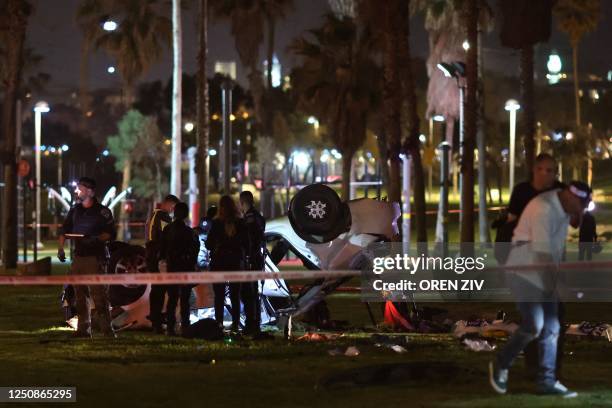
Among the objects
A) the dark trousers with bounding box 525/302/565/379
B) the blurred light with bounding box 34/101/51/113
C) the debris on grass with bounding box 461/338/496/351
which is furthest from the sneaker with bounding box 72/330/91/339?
the blurred light with bounding box 34/101/51/113

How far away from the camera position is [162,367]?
465 inches

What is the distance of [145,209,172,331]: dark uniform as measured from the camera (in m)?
15.0

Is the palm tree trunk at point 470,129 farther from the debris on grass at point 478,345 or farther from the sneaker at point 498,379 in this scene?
the sneaker at point 498,379

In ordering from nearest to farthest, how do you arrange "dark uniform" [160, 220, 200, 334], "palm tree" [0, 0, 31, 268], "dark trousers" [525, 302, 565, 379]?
"dark trousers" [525, 302, 565, 379] < "dark uniform" [160, 220, 200, 334] < "palm tree" [0, 0, 31, 268]

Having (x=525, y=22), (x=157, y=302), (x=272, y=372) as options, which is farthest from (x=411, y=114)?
(x=272, y=372)

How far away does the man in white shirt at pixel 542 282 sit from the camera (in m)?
9.79

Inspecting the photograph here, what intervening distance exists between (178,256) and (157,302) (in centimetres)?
71

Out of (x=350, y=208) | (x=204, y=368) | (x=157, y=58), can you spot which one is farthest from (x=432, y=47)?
(x=204, y=368)

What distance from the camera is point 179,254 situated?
1476 centimetres

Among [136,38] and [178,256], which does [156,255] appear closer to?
[178,256]

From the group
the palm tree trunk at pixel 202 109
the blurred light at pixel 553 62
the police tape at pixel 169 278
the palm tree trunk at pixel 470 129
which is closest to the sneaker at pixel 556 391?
the police tape at pixel 169 278

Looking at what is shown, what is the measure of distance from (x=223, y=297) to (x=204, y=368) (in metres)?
2.91

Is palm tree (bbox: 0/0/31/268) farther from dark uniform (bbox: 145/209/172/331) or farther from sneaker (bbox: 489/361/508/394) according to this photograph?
sneaker (bbox: 489/361/508/394)

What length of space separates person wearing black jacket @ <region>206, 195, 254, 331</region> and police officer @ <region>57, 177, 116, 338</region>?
4.05 feet
